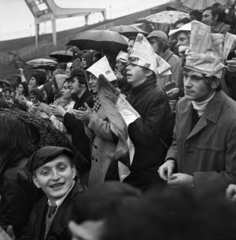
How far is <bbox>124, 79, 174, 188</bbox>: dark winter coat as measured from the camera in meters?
3.72

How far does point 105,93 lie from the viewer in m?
3.87

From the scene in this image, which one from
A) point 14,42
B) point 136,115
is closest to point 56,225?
point 136,115

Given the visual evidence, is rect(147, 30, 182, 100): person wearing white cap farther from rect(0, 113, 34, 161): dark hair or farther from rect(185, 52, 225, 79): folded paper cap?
rect(0, 113, 34, 161): dark hair

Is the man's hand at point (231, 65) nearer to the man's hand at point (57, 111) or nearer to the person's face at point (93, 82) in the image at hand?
the person's face at point (93, 82)

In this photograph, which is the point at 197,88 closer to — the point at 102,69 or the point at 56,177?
the point at 56,177

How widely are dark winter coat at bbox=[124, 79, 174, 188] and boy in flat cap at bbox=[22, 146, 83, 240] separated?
0.87 meters

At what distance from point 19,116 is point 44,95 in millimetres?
3460

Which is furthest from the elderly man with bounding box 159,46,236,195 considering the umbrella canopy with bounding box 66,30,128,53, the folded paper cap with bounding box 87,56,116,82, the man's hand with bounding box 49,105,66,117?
the umbrella canopy with bounding box 66,30,128,53

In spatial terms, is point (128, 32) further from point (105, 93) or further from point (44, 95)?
point (105, 93)

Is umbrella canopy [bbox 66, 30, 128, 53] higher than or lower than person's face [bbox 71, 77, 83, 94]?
higher

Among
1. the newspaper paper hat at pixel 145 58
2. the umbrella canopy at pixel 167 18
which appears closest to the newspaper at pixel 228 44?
the newspaper paper hat at pixel 145 58

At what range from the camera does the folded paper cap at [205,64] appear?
3.19 m

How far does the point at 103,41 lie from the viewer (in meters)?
5.90

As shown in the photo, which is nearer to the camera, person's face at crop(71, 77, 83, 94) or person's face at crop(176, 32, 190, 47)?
person's face at crop(71, 77, 83, 94)
